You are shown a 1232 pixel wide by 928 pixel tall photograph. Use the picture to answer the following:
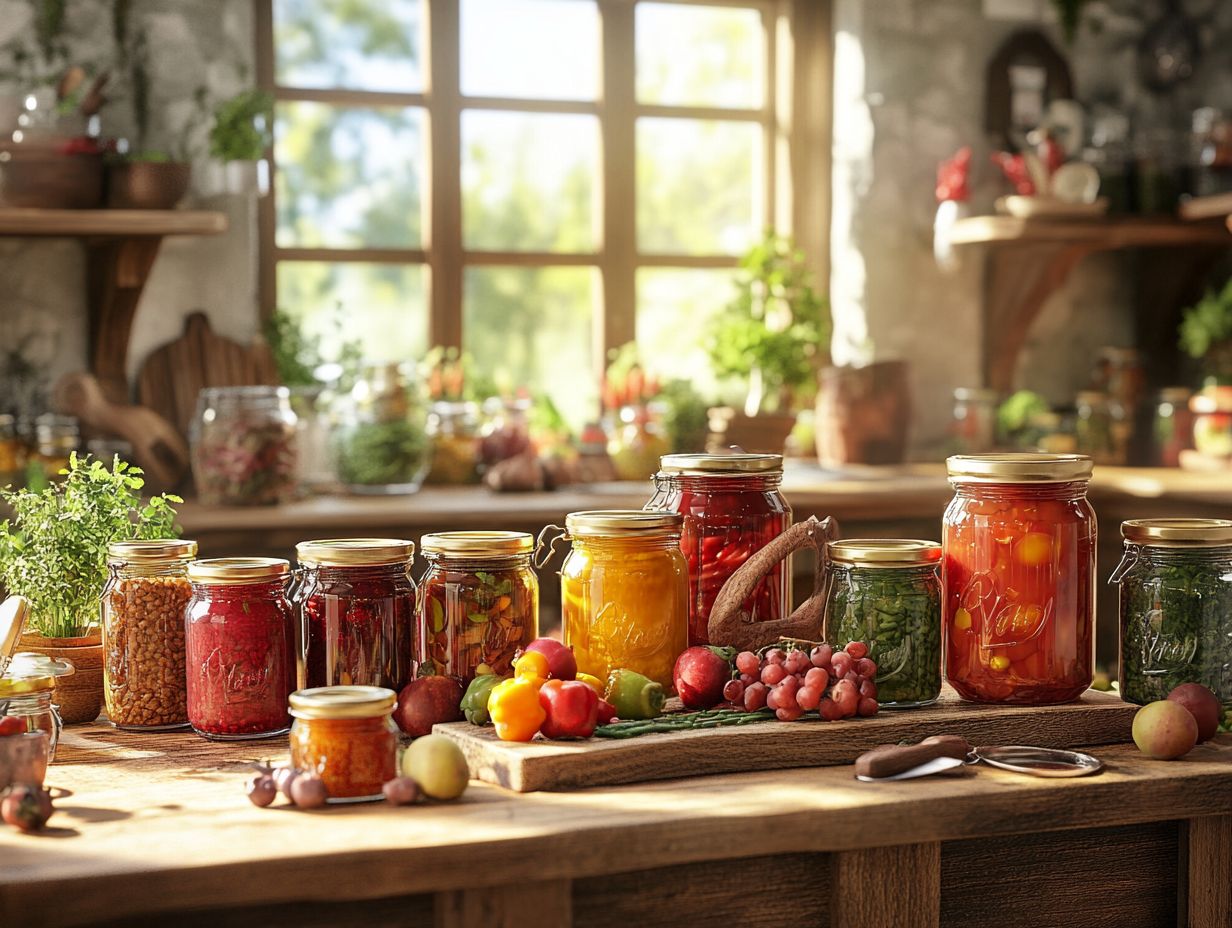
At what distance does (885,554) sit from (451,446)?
2.27 metres

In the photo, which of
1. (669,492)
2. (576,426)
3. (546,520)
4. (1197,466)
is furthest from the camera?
(576,426)

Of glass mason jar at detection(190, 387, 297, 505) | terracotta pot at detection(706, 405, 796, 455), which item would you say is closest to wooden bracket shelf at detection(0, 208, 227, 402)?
glass mason jar at detection(190, 387, 297, 505)

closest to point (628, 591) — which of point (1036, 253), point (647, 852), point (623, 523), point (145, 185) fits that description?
point (623, 523)

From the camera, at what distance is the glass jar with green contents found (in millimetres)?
1362

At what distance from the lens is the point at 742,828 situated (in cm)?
114

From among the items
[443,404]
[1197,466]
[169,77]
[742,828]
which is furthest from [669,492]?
[1197,466]

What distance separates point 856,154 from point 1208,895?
9.76 feet

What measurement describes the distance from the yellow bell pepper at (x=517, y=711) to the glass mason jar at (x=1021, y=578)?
0.42 metres

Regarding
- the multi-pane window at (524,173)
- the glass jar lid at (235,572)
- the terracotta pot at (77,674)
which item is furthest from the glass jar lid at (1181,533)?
the multi-pane window at (524,173)

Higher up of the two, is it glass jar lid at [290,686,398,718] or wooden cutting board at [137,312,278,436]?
wooden cutting board at [137,312,278,436]

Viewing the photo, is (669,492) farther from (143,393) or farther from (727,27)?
(727,27)

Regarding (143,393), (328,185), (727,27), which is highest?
(727,27)

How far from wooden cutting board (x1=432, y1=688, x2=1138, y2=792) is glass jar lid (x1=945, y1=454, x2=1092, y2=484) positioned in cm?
22

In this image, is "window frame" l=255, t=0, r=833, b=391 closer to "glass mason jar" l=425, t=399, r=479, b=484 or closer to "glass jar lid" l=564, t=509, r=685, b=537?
"glass mason jar" l=425, t=399, r=479, b=484
